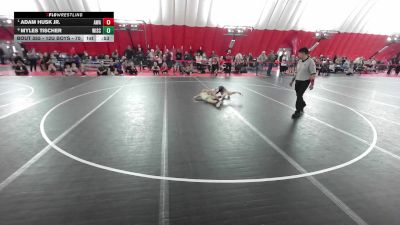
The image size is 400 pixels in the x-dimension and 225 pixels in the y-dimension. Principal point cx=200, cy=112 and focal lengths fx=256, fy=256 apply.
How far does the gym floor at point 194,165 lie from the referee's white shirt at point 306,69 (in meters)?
1.12

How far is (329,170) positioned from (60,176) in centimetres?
398

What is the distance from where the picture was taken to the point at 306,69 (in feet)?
22.7

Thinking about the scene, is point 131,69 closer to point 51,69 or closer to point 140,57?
point 140,57

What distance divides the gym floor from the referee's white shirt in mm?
1118

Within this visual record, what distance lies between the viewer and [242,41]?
2408 cm

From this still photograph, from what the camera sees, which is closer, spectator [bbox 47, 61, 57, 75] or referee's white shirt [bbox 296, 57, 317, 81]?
referee's white shirt [bbox 296, 57, 317, 81]

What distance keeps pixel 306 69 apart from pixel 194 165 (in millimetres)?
4610

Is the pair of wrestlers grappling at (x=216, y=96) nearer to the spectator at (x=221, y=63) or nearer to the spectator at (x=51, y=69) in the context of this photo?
the spectator at (x=221, y=63)

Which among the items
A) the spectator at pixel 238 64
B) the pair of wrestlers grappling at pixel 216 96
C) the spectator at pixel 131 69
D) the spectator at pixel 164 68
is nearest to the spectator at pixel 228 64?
the spectator at pixel 238 64

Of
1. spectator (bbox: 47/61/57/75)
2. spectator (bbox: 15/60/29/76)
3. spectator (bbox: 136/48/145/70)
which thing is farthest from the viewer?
spectator (bbox: 136/48/145/70)

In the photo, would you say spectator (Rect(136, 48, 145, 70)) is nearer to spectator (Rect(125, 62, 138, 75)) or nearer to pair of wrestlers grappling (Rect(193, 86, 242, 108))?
spectator (Rect(125, 62, 138, 75))

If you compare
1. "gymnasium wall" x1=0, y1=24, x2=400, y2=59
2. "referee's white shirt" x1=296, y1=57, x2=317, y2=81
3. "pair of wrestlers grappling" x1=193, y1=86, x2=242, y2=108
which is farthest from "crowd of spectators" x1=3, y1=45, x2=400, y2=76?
"referee's white shirt" x1=296, y1=57, x2=317, y2=81

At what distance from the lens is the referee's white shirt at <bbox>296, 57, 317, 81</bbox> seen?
683 centimetres

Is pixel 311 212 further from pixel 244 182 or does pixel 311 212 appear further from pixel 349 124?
pixel 349 124
